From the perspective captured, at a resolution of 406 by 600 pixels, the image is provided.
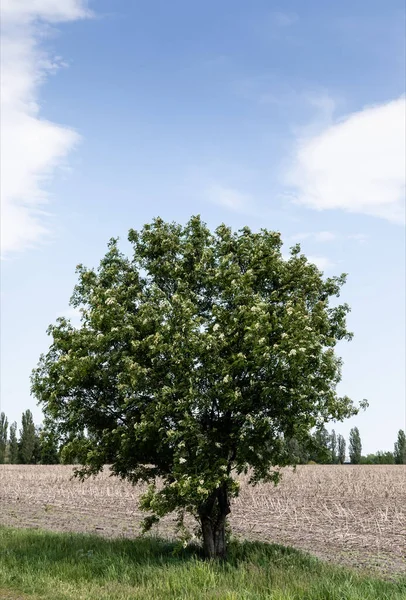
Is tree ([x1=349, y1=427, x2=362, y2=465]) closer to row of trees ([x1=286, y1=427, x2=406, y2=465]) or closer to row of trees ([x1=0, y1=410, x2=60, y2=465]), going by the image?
row of trees ([x1=286, y1=427, x2=406, y2=465])

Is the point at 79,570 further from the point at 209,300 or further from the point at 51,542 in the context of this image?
the point at 209,300

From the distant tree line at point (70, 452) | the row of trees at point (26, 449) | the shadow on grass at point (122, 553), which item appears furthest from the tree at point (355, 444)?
the shadow on grass at point (122, 553)

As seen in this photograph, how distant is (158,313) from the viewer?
56.0ft

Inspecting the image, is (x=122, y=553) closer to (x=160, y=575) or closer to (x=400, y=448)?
(x=160, y=575)

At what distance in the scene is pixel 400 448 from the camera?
139 metres

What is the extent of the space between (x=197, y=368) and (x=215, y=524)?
5.30 m

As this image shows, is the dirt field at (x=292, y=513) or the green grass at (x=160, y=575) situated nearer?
the green grass at (x=160, y=575)

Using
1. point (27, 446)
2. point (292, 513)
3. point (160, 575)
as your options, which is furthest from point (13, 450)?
point (160, 575)

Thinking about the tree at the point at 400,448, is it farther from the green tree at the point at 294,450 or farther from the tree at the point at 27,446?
the green tree at the point at 294,450

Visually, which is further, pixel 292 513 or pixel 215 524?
pixel 292 513

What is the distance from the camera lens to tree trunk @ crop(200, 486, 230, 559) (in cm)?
1784

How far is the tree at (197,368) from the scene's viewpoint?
16172 millimetres

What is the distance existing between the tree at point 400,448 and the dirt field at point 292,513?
91.1m

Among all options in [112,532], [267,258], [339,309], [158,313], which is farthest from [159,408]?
[112,532]
